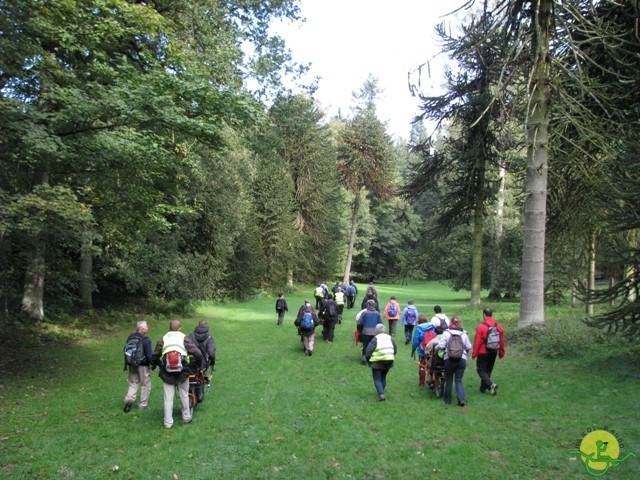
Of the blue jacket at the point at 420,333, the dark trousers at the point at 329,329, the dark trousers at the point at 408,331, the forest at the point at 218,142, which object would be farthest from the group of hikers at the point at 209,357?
the dark trousers at the point at 329,329

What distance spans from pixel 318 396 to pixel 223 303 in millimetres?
21639

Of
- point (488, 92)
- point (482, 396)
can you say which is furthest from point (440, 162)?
point (482, 396)

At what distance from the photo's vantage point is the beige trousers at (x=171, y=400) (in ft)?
25.7

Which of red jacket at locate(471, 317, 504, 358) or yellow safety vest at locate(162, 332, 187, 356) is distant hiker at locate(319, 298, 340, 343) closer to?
red jacket at locate(471, 317, 504, 358)

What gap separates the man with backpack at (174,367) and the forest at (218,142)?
137 inches

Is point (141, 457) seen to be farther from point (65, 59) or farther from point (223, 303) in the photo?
point (223, 303)

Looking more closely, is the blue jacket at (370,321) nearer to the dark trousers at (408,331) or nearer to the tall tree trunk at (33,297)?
the dark trousers at (408,331)

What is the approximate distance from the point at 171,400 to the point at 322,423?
2686 mm


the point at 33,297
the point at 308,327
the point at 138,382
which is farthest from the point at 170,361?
the point at 33,297

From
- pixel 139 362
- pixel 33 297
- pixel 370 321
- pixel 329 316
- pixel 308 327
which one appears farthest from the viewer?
pixel 33 297

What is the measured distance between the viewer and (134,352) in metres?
8.49

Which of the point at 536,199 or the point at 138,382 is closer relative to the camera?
the point at 138,382

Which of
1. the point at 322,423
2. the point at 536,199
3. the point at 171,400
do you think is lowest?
the point at 322,423

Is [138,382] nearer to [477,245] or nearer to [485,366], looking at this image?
[485,366]
